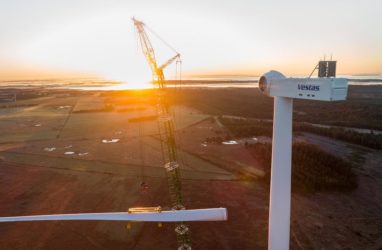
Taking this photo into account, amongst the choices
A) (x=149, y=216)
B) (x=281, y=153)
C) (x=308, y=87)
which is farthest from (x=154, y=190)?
(x=308, y=87)

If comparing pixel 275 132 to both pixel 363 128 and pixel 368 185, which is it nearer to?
pixel 368 185

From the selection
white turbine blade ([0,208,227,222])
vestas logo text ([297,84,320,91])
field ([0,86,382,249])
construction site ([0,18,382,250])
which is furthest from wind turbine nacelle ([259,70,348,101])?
field ([0,86,382,249])

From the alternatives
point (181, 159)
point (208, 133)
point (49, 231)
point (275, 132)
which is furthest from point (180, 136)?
point (275, 132)

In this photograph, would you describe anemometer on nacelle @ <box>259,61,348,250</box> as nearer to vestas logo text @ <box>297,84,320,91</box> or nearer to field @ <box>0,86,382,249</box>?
vestas logo text @ <box>297,84,320,91</box>

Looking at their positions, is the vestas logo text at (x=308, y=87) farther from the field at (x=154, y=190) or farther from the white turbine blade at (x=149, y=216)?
the field at (x=154, y=190)

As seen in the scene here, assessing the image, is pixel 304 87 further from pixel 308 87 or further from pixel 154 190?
pixel 154 190

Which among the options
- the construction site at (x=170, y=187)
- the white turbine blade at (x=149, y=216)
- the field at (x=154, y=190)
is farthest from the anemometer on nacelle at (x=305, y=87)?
the field at (x=154, y=190)
